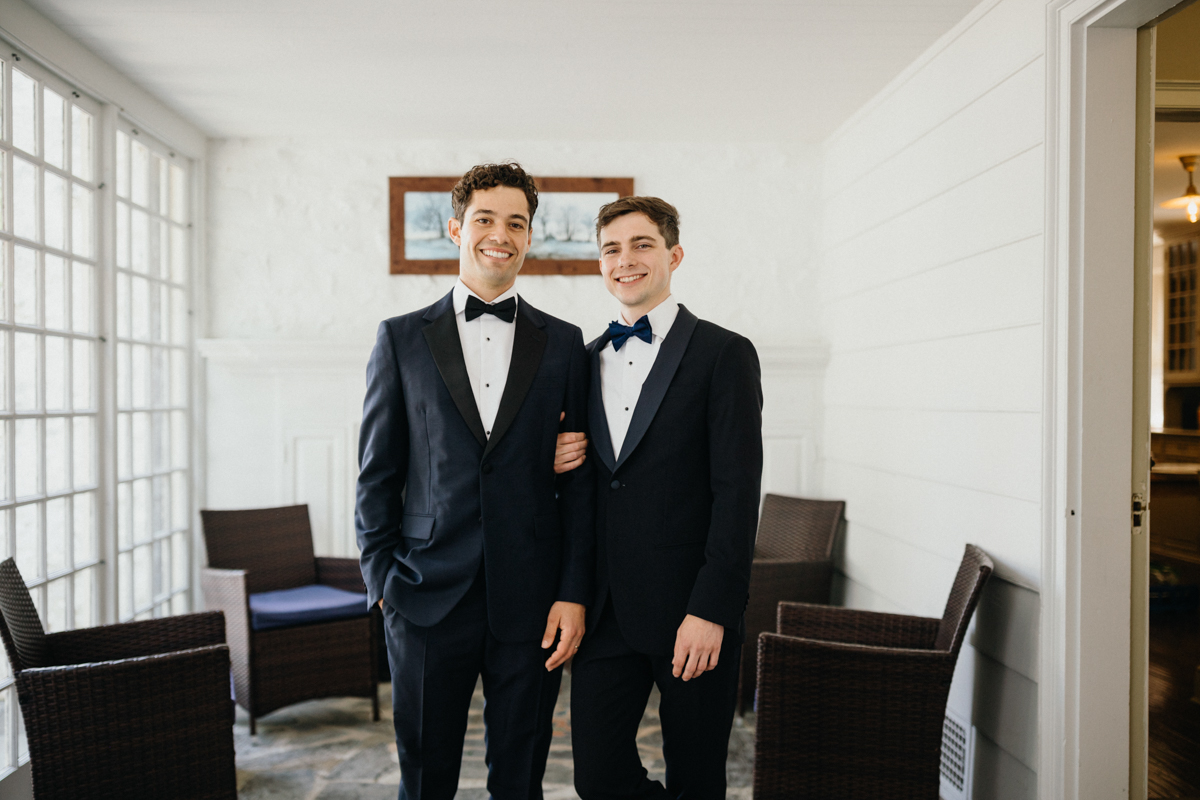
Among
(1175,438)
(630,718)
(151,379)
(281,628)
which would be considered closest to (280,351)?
(151,379)

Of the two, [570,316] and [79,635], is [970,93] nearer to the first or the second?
[570,316]

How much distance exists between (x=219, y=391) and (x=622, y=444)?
2.91 m

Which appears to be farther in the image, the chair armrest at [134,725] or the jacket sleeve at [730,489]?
the chair armrest at [134,725]

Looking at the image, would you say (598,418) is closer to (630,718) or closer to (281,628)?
(630,718)

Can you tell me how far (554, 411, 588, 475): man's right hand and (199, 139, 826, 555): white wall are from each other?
2.22 meters

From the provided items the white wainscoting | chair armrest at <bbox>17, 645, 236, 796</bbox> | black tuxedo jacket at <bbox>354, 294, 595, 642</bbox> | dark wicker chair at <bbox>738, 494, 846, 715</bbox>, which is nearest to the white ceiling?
the white wainscoting

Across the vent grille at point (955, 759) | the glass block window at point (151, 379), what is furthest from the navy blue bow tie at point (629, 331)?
the glass block window at point (151, 379)

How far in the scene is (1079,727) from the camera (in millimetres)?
2062

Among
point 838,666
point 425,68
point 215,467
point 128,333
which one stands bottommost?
point 838,666

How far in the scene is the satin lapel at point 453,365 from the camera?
1710 mm

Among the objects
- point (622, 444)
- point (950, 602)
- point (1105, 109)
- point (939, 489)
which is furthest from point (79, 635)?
point (1105, 109)

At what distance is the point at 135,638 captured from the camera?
7.70ft

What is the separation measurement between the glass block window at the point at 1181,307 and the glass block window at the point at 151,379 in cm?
826

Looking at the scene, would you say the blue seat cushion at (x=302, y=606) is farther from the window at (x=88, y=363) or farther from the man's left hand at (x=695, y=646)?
the man's left hand at (x=695, y=646)
